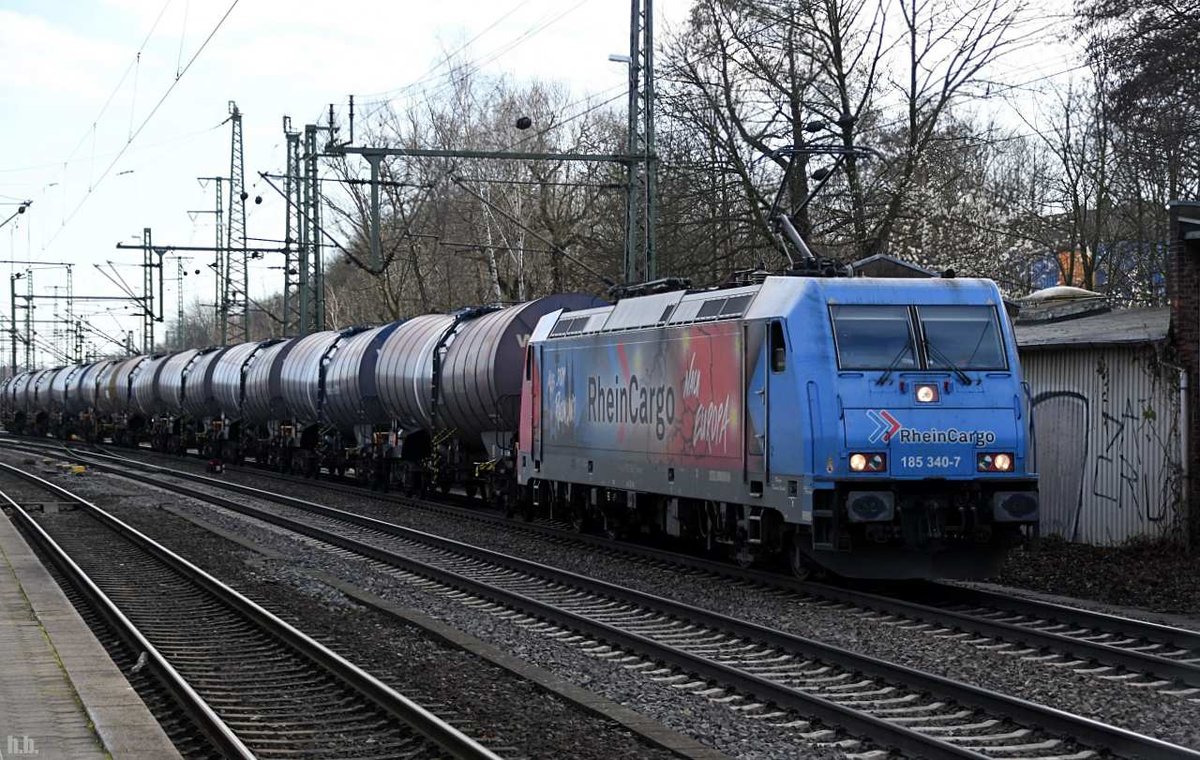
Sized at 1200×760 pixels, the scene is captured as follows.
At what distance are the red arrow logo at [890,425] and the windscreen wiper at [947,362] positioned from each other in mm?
827

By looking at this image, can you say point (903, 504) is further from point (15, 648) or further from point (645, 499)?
point (15, 648)

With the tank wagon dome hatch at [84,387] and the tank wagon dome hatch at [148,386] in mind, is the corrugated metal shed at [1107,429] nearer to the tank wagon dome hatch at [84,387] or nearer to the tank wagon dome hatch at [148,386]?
the tank wagon dome hatch at [148,386]

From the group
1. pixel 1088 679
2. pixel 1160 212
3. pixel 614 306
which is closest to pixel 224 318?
pixel 1160 212

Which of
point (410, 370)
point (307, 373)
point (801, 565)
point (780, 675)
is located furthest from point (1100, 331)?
point (307, 373)

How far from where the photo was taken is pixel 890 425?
13.4 m

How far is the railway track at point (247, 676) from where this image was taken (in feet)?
27.2

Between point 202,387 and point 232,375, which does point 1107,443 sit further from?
point 202,387

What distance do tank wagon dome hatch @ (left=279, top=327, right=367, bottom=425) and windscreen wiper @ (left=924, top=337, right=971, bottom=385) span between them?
21.3 metres

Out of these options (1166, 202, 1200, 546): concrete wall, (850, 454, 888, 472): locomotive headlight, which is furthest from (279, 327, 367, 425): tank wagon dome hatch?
(850, 454, 888, 472): locomotive headlight

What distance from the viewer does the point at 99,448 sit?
2120 inches

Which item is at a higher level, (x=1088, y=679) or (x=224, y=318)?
(x=224, y=318)

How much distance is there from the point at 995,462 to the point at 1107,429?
4.38 meters

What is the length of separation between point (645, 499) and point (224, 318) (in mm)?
40804

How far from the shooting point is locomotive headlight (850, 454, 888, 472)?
13.2 m
